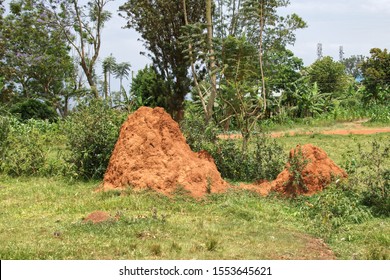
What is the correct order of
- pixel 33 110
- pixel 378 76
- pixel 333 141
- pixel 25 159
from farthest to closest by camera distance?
pixel 33 110
pixel 378 76
pixel 333 141
pixel 25 159

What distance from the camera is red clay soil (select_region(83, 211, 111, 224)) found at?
6355 millimetres

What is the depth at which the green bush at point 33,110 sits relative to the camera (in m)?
23.8

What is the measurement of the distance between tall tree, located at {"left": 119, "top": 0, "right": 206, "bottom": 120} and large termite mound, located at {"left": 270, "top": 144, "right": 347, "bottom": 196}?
290 inches

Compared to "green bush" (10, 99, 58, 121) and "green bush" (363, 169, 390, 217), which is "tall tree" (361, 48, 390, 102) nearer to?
"green bush" (10, 99, 58, 121)

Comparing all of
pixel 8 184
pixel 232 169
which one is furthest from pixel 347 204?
pixel 8 184

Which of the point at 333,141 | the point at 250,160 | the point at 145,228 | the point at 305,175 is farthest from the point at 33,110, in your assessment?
the point at 145,228

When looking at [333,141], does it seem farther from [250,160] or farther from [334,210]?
[334,210]

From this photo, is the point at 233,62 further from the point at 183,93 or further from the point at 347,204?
the point at 183,93

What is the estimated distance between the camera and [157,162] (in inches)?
325

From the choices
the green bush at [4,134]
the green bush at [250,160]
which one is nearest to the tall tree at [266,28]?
the green bush at [250,160]

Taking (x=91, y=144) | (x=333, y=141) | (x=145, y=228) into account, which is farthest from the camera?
(x=333, y=141)

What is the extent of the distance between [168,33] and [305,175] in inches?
339

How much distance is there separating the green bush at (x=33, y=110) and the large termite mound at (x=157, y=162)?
623 inches

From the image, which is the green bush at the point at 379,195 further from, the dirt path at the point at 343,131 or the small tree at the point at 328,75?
the small tree at the point at 328,75
